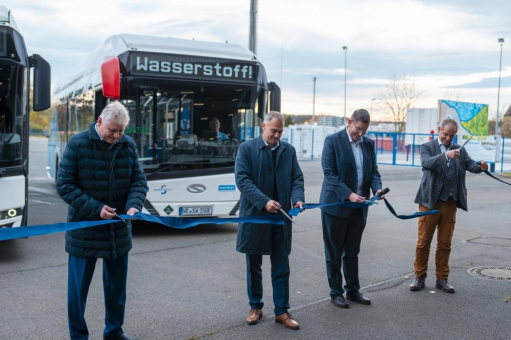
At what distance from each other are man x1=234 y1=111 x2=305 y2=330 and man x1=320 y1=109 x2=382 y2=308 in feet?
2.00

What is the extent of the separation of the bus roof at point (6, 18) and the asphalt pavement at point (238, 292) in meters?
3.03

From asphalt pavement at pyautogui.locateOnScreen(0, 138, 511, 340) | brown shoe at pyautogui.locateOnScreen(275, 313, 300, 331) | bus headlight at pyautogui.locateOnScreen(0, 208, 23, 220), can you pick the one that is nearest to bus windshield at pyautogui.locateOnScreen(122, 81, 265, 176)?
asphalt pavement at pyautogui.locateOnScreen(0, 138, 511, 340)

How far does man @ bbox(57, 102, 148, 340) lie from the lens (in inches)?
177

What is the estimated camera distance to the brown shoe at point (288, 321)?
524cm

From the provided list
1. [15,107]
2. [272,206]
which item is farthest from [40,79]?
[272,206]

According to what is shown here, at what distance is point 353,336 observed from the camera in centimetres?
512

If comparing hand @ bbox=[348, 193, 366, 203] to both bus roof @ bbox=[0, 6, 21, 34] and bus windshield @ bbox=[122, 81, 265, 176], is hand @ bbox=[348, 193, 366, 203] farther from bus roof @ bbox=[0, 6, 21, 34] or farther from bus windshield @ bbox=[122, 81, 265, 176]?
bus roof @ bbox=[0, 6, 21, 34]

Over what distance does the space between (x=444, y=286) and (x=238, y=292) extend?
2195mm

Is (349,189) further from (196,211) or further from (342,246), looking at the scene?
(196,211)

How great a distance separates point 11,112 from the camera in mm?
8000

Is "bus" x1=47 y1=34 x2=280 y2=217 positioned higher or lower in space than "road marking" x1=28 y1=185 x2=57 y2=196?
higher

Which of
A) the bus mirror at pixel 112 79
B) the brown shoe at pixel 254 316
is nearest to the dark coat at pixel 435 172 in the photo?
the brown shoe at pixel 254 316

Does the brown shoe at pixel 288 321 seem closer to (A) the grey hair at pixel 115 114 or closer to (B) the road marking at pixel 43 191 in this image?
(A) the grey hair at pixel 115 114

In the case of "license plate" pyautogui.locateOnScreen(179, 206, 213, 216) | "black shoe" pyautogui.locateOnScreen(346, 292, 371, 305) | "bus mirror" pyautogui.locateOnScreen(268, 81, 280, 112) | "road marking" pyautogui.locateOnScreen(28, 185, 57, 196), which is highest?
"bus mirror" pyautogui.locateOnScreen(268, 81, 280, 112)
